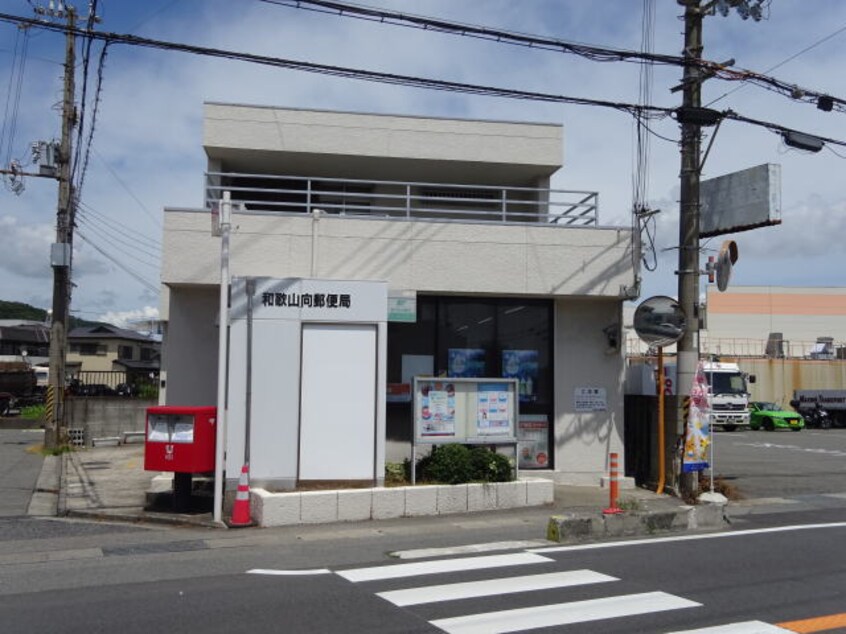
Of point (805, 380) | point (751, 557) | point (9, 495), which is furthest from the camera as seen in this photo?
point (805, 380)

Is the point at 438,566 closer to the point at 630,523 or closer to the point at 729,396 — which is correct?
the point at 630,523

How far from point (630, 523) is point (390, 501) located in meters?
3.47

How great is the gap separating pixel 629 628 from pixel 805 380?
53895mm

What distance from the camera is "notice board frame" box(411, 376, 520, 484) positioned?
1335 cm

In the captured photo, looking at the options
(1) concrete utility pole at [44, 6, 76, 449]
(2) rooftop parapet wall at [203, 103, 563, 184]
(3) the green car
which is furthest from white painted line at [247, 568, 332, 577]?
(3) the green car

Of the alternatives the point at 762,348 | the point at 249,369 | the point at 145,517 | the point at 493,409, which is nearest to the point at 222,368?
the point at 249,369

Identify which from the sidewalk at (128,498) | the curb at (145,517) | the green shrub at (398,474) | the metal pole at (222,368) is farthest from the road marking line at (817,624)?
the metal pole at (222,368)

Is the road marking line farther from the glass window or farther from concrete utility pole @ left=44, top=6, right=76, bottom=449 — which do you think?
concrete utility pole @ left=44, top=6, right=76, bottom=449

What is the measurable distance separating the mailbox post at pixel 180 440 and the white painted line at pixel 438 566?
4.27 metres

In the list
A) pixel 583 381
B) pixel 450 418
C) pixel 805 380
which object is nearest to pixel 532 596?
pixel 450 418

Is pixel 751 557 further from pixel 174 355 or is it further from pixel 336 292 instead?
pixel 174 355

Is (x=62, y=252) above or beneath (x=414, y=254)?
above

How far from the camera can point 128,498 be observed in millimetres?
13984

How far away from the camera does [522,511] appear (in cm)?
1295
